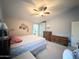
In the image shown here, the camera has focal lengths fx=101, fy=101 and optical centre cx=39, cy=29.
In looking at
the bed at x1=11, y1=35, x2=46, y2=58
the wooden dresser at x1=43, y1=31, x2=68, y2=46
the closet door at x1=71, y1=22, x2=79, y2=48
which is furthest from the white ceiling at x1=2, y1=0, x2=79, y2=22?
the wooden dresser at x1=43, y1=31, x2=68, y2=46

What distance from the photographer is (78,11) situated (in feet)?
17.5

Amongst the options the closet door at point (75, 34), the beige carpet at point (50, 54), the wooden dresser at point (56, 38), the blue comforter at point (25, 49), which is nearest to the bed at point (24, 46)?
the blue comforter at point (25, 49)

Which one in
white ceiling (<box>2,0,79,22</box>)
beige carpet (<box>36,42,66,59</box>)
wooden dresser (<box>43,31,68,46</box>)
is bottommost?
beige carpet (<box>36,42,66,59</box>)

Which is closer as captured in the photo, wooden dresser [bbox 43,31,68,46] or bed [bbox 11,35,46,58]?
bed [bbox 11,35,46,58]

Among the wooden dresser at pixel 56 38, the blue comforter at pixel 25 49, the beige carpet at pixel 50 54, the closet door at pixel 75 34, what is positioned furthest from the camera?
the wooden dresser at pixel 56 38

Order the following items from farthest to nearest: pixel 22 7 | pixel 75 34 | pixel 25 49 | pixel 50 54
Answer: pixel 75 34
pixel 50 54
pixel 22 7
pixel 25 49

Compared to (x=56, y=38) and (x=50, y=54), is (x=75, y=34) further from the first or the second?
(x=50, y=54)

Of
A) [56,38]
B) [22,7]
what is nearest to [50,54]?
[22,7]

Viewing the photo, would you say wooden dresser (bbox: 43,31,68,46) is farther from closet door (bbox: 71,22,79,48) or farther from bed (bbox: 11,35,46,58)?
bed (bbox: 11,35,46,58)

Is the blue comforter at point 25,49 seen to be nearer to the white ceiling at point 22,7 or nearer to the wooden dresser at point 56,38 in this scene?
the white ceiling at point 22,7

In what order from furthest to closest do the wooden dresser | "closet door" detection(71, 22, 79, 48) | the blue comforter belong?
the wooden dresser < "closet door" detection(71, 22, 79, 48) < the blue comforter

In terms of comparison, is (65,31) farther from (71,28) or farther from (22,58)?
(22,58)

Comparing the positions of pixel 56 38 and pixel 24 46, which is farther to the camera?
pixel 56 38

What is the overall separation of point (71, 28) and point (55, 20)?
1.39m
